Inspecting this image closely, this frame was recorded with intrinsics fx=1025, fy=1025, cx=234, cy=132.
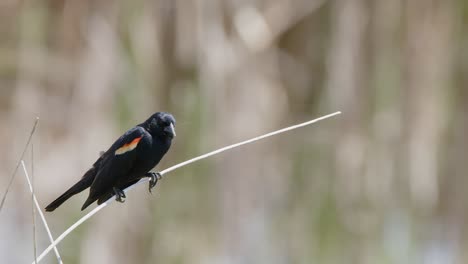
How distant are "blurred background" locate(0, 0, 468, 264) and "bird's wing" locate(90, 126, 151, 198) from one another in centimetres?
248

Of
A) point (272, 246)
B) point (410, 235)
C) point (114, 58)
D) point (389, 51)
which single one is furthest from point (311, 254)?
point (114, 58)

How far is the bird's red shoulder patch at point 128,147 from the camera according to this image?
239 centimetres

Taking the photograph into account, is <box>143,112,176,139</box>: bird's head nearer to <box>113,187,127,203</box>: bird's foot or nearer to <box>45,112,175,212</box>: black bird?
<box>45,112,175,212</box>: black bird

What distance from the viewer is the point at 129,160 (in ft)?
7.91

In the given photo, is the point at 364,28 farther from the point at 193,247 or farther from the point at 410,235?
the point at 193,247

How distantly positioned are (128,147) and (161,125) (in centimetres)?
10

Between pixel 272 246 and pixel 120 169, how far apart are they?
11.4ft

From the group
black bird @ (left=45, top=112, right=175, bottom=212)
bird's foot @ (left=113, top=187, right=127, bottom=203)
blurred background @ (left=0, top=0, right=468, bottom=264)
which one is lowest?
blurred background @ (left=0, top=0, right=468, bottom=264)

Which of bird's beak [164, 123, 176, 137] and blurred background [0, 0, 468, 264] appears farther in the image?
blurred background [0, 0, 468, 264]

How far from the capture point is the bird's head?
244cm

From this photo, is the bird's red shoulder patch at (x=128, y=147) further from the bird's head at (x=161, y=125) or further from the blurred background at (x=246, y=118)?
the blurred background at (x=246, y=118)

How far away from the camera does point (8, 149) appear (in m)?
5.38

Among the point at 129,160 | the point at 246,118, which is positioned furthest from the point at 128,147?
the point at 246,118

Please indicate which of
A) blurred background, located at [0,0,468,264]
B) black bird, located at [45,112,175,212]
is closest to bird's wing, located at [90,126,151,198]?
black bird, located at [45,112,175,212]
